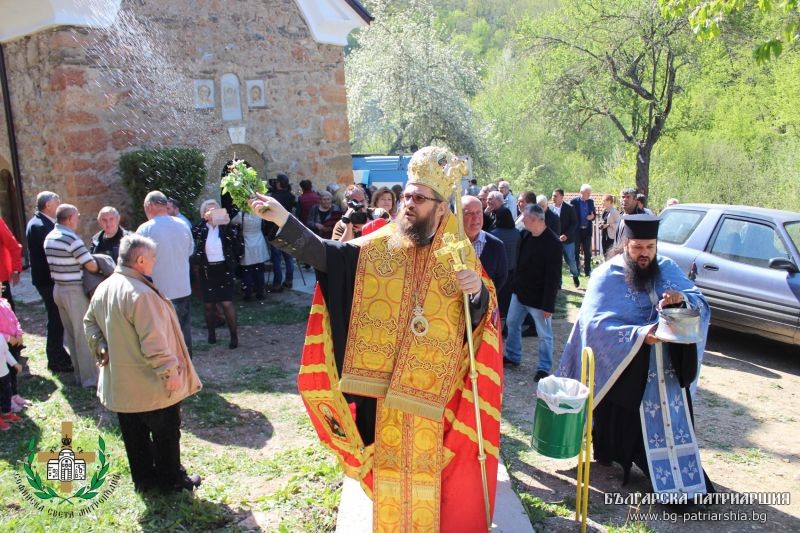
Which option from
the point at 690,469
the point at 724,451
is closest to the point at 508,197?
the point at 724,451

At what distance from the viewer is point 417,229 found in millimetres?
3611

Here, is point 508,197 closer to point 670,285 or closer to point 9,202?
point 670,285

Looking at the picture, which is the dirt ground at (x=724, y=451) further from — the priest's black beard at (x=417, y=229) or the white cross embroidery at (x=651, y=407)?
the priest's black beard at (x=417, y=229)

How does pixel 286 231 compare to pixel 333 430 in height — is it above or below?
above

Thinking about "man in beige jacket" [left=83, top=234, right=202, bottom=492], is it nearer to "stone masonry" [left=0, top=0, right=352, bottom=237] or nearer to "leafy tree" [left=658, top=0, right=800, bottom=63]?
"leafy tree" [left=658, top=0, right=800, bottom=63]

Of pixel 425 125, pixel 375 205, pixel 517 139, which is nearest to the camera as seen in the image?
pixel 375 205

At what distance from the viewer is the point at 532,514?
4.31 m

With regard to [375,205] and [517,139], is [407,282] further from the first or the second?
[517,139]

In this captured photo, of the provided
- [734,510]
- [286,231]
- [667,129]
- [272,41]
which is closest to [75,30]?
[272,41]

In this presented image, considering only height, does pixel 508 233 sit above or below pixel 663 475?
above

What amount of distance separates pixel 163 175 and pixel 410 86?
1746cm

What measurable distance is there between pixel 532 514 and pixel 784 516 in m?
1.70

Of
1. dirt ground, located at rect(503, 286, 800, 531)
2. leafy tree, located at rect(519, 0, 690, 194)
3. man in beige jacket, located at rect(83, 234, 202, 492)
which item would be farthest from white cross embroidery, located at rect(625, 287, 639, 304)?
leafy tree, located at rect(519, 0, 690, 194)

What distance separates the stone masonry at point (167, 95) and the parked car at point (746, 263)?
285 inches
